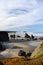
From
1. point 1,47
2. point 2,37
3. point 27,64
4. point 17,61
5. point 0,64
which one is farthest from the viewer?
point 2,37

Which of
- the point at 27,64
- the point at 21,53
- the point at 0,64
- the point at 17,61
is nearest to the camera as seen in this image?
the point at 0,64

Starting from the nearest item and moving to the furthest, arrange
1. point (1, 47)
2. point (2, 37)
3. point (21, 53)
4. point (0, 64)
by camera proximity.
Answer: point (0, 64) < point (21, 53) < point (1, 47) < point (2, 37)

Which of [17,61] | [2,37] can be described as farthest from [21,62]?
[2,37]

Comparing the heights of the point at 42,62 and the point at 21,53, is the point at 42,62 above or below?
above

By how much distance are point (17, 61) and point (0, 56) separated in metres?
12.0

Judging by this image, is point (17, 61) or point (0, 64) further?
point (17, 61)

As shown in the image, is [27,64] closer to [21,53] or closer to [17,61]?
[17,61]

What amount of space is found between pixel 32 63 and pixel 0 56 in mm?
12647

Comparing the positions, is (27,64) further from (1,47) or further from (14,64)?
(1,47)

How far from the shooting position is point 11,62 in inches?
404

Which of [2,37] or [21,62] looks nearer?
[21,62]

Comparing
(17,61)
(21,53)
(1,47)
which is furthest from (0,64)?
(1,47)

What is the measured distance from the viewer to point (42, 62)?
9992 millimetres

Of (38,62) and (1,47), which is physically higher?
(38,62)
